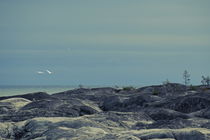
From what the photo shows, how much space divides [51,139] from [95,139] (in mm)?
1301

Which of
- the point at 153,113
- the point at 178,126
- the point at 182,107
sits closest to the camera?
the point at 178,126

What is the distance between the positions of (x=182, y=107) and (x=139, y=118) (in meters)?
5.56

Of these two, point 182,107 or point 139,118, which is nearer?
point 139,118

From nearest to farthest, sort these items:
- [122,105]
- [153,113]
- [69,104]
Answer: [153,113] → [69,104] → [122,105]

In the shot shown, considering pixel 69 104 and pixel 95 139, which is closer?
pixel 95 139

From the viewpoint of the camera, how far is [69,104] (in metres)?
18.4

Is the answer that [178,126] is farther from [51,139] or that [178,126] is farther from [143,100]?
[143,100]

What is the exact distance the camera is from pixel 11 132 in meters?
12.9

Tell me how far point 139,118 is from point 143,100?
24.4 ft

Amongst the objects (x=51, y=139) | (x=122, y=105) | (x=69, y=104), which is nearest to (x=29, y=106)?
(x=69, y=104)

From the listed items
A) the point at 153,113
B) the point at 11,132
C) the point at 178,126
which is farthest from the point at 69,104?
the point at 178,126

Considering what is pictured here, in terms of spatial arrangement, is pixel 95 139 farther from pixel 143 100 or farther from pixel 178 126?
pixel 143 100

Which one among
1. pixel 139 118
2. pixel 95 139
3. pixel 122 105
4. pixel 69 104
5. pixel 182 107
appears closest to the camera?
pixel 95 139

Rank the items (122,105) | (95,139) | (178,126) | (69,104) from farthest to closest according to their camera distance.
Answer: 1. (122,105)
2. (69,104)
3. (178,126)
4. (95,139)
